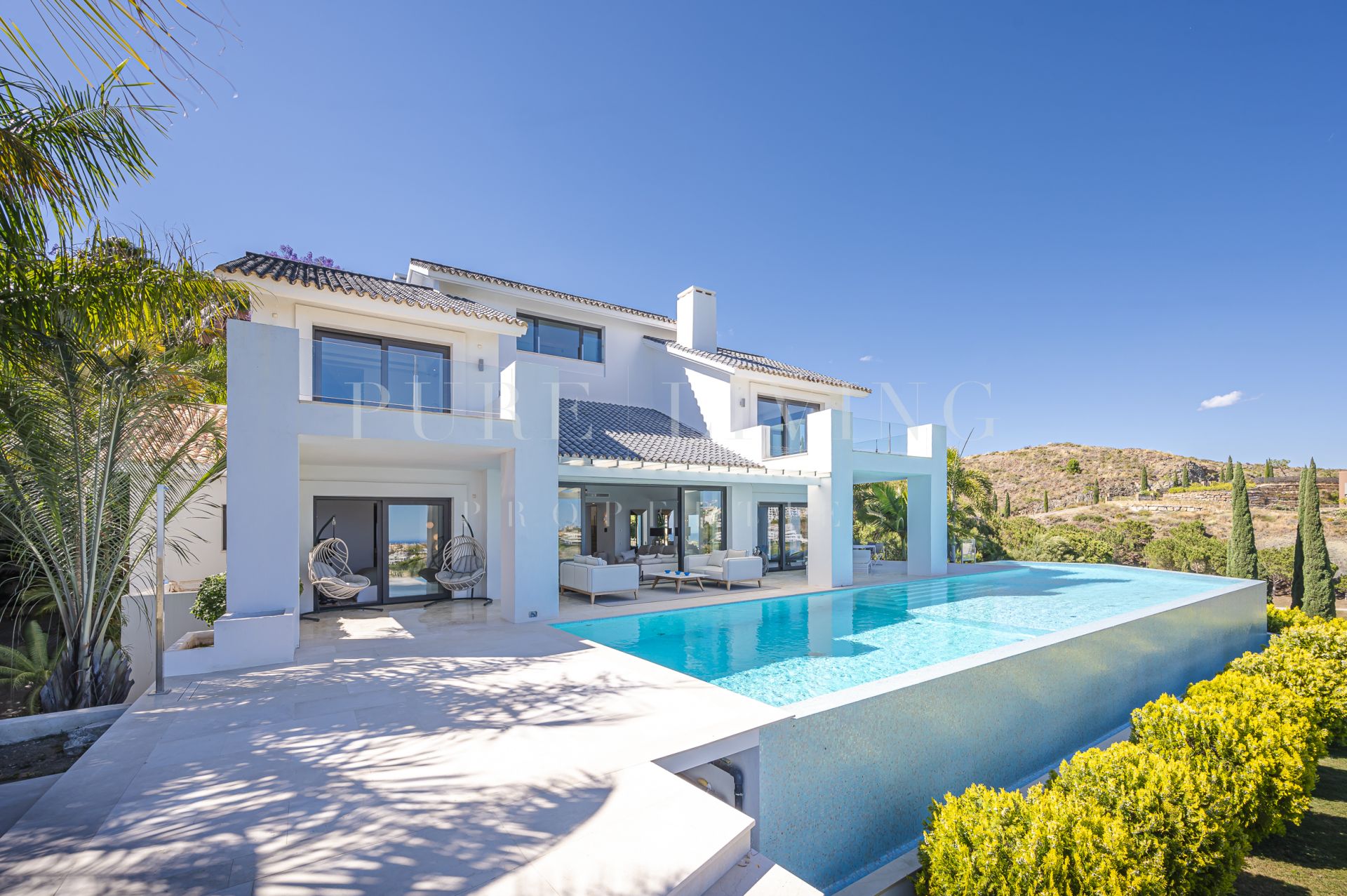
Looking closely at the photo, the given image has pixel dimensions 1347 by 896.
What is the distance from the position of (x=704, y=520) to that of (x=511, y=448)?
Answer: 9.59 metres

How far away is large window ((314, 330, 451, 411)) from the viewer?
9898mm

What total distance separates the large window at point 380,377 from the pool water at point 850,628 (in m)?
5.28

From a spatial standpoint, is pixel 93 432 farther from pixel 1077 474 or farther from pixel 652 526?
pixel 1077 474

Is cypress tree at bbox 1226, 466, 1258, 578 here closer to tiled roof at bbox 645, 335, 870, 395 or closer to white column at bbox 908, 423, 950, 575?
white column at bbox 908, 423, 950, 575

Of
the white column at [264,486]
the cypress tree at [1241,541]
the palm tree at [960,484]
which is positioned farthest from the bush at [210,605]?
the cypress tree at [1241,541]

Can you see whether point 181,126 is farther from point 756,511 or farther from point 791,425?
point 756,511

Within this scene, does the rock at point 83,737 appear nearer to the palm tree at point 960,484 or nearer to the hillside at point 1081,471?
the palm tree at point 960,484

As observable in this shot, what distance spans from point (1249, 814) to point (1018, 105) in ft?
59.1

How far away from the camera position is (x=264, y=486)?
879 cm

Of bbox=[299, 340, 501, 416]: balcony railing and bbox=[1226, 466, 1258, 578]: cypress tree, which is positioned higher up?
bbox=[299, 340, 501, 416]: balcony railing

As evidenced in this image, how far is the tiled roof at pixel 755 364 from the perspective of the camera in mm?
20031

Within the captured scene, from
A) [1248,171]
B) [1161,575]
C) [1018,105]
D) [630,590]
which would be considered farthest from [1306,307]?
[630,590]

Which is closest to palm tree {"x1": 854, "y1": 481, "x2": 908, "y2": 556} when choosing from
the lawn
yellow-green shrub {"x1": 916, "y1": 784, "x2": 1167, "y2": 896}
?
the lawn

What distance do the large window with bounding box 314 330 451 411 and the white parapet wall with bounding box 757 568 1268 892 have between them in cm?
838
